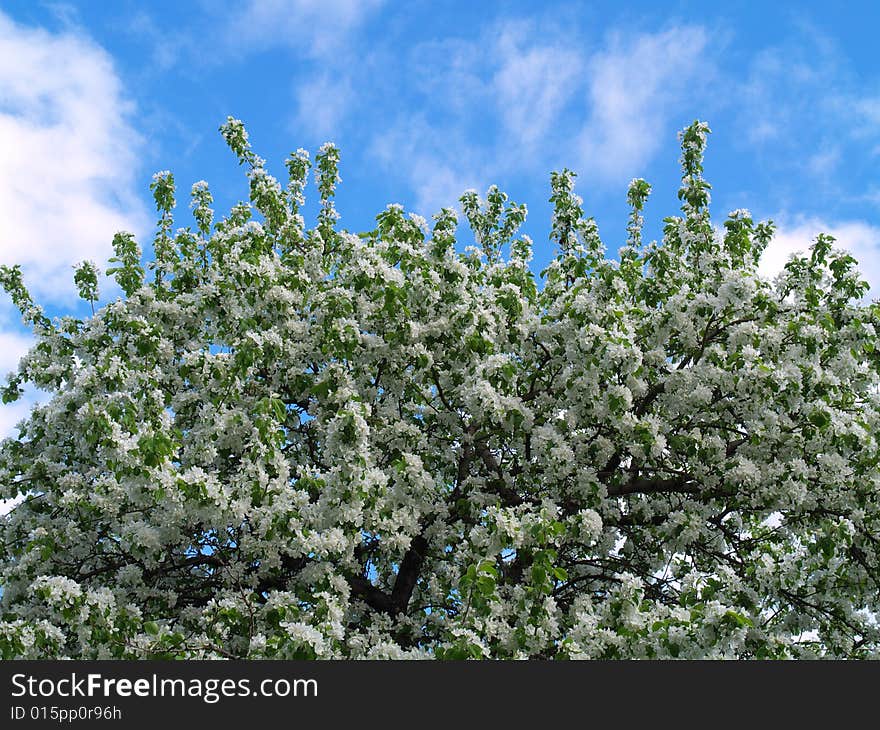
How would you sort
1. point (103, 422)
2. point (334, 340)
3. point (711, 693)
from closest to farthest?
point (711, 693) < point (103, 422) < point (334, 340)

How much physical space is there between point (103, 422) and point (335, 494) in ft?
9.20

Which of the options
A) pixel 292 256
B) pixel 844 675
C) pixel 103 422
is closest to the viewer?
pixel 844 675

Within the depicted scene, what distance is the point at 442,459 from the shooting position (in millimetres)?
13695

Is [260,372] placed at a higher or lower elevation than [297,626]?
higher

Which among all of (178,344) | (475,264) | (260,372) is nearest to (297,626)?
(260,372)

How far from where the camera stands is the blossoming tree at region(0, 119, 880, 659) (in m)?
10.5

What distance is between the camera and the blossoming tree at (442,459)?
1046 cm

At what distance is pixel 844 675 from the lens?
9.17 metres

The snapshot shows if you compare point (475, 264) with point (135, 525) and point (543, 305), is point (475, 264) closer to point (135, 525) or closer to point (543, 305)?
point (543, 305)

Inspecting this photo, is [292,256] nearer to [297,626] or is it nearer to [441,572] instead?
[441,572]

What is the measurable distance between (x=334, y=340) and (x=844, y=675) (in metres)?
7.44

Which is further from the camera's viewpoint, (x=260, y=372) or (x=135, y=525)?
(x=260, y=372)

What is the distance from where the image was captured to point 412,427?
41.4 feet

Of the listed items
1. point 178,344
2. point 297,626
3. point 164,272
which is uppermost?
point 164,272
